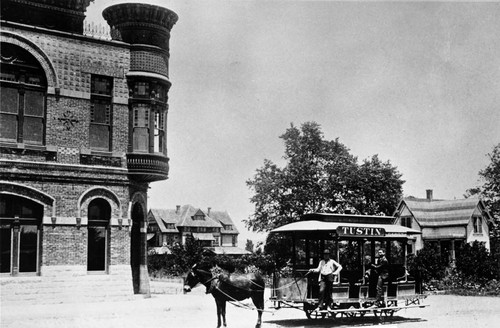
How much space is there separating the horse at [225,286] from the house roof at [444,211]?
3942 cm

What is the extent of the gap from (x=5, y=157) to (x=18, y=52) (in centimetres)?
400

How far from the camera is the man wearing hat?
15.6m

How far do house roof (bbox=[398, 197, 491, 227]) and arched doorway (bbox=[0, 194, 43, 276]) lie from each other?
39.0 meters

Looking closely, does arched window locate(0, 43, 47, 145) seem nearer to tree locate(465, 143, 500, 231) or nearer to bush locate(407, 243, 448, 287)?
bush locate(407, 243, 448, 287)

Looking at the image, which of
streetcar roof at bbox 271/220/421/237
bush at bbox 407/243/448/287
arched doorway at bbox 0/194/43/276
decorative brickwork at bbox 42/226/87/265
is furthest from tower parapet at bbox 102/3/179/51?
bush at bbox 407/243/448/287

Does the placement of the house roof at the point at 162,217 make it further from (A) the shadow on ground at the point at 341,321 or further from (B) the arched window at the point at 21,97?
(A) the shadow on ground at the point at 341,321

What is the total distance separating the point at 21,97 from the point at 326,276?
13428mm

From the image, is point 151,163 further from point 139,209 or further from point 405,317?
point 405,317

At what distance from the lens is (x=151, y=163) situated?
78.4ft

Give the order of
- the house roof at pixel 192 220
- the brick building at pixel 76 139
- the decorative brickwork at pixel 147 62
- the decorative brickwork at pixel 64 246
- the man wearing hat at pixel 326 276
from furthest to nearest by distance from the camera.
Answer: the house roof at pixel 192 220 → the decorative brickwork at pixel 147 62 → the decorative brickwork at pixel 64 246 → the brick building at pixel 76 139 → the man wearing hat at pixel 326 276

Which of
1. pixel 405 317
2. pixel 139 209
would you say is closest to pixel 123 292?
pixel 139 209

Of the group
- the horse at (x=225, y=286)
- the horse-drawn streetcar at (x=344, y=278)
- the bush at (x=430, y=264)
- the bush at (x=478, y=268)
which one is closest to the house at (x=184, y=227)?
the bush at (x=430, y=264)

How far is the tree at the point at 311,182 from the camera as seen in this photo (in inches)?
1949

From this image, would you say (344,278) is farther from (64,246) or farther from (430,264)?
(430,264)
